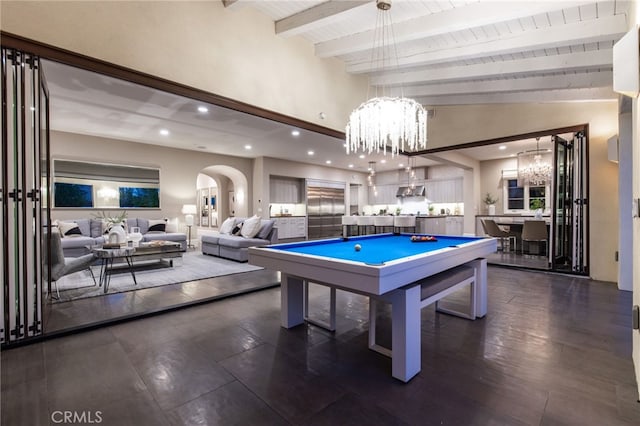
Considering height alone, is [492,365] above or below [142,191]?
below

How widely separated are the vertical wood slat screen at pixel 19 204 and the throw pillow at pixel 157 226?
5.31m

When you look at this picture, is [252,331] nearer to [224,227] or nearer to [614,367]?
[614,367]

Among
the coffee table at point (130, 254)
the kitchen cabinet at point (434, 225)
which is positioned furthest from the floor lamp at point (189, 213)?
the kitchen cabinet at point (434, 225)

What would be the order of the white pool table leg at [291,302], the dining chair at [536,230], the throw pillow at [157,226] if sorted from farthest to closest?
1. the throw pillow at [157,226]
2. the dining chair at [536,230]
3. the white pool table leg at [291,302]

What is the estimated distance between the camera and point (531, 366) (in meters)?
2.18

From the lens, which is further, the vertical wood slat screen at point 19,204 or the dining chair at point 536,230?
the dining chair at point 536,230

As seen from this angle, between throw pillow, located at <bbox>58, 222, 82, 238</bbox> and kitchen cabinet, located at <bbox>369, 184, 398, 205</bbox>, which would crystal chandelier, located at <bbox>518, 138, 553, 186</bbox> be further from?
throw pillow, located at <bbox>58, 222, 82, 238</bbox>

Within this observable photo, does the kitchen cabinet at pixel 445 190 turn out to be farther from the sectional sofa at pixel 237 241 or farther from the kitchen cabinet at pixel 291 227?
the sectional sofa at pixel 237 241

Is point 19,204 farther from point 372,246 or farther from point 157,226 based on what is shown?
point 157,226

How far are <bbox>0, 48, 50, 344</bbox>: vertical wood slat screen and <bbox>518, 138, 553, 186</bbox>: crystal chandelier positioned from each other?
8288 mm

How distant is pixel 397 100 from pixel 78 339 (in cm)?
413

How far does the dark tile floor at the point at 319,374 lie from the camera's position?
1676 millimetres

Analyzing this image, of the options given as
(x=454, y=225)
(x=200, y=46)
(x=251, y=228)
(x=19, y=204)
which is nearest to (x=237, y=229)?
(x=251, y=228)

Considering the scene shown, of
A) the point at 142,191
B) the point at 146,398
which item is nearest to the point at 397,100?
the point at 146,398
